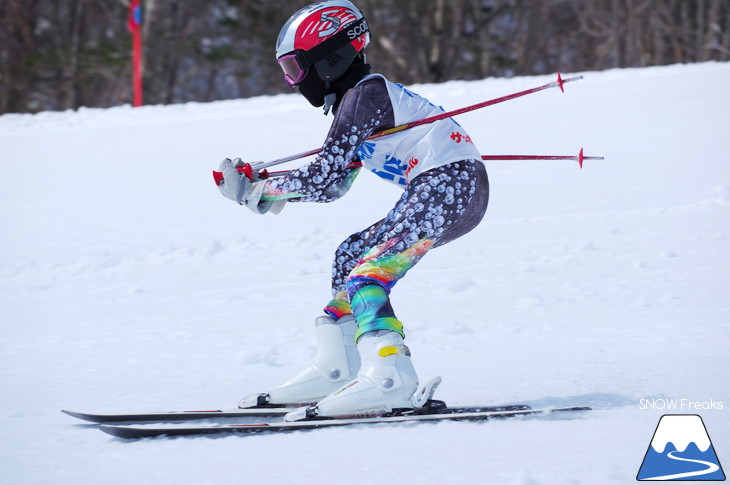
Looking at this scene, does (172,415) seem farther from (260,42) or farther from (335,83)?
(260,42)

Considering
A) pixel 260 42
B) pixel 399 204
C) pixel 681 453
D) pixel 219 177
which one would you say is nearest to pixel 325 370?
pixel 399 204

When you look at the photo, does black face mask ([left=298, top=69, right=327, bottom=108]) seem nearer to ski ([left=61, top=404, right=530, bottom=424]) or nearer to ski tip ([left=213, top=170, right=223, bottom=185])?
ski tip ([left=213, top=170, right=223, bottom=185])

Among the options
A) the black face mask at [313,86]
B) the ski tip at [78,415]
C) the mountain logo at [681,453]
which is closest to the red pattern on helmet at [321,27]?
the black face mask at [313,86]

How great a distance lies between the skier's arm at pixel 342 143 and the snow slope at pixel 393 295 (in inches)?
31.8

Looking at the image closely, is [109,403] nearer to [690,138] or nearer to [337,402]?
[337,402]

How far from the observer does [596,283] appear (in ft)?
17.5

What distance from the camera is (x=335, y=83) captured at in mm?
3344

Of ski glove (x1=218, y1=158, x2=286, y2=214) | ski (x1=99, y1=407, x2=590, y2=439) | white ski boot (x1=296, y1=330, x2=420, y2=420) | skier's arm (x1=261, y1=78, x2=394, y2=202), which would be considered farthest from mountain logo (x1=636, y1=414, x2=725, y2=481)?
ski glove (x1=218, y1=158, x2=286, y2=214)

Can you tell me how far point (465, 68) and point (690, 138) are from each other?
1586 cm

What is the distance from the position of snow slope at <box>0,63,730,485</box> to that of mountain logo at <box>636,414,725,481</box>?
49mm

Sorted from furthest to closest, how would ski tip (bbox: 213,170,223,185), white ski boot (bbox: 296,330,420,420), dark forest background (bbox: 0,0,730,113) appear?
1. dark forest background (bbox: 0,0,730,113)
2. ski tip (bbox: 213,170,223,185)
3. white ski boot (bbox: 296,330,420,420)

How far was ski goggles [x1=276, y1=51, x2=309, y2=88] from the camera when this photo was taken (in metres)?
3.31

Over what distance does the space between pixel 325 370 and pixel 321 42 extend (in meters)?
1.17

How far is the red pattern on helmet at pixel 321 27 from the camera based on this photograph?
329 centimetres
